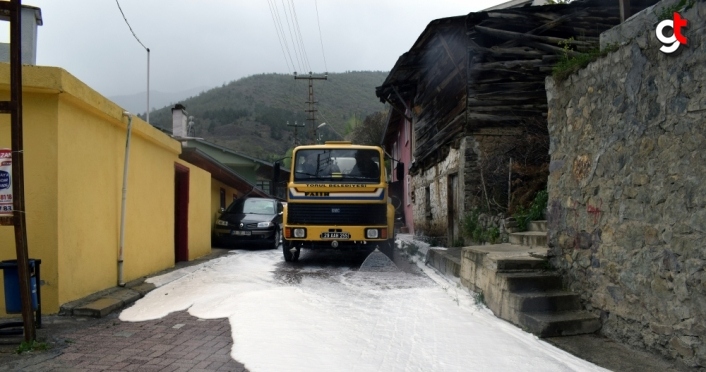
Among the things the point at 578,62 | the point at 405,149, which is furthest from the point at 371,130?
the point at 578,62

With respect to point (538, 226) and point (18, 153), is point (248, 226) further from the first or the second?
point (18, 153)

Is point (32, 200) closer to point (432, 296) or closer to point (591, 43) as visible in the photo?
point (432, 296)

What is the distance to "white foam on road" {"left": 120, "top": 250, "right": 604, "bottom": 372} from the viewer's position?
14.1ft

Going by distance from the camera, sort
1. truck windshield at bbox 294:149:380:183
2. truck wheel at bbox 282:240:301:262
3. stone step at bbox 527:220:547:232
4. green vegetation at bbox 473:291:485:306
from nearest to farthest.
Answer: green vegetation at bbox 473:291:485:306 < stone step at bbox 527:220:547:232 < truck windshield at bbox 294:149:380:183 < truck wheel at bbox 282:240:301:262

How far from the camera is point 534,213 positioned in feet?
28.4

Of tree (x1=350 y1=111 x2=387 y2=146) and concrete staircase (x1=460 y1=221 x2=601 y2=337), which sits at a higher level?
tree (x1=350 y1=111 x2=387 y2=146)

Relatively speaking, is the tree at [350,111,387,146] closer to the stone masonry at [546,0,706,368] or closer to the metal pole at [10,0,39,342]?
the stone masonry at [546,0,706,368]

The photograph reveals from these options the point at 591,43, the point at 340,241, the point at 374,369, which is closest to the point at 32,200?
the point at 374,369

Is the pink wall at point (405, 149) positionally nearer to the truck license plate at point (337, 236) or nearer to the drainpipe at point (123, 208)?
the truck license plate at point (337, 236)

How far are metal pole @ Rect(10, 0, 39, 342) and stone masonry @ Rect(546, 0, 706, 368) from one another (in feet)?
17.2

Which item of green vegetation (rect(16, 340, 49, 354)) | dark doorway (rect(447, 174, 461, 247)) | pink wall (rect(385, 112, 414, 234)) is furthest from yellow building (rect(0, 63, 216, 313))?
pink wall (rect(385, 112, 414, 234))

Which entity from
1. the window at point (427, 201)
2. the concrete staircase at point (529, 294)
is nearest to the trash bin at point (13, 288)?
the concrete staircase at point (529, 294)

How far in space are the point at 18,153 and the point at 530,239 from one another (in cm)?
641

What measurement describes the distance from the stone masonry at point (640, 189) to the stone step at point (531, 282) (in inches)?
5.2
